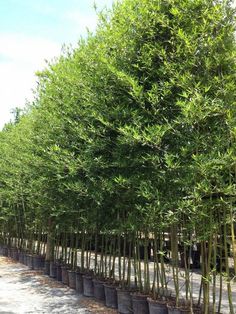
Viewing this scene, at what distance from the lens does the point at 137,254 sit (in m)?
3.80

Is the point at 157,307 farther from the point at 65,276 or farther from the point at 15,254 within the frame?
the point at 15,254

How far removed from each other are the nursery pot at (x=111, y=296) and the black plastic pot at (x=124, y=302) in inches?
9.6

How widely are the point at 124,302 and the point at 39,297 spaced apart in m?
1.40

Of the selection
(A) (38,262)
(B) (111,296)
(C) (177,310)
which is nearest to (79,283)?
(B) (111,296)

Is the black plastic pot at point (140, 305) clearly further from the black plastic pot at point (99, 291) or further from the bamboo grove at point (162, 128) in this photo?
the black plastic pot at point (99, 291)

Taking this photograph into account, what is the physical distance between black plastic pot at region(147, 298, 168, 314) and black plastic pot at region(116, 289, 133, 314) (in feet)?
1.61

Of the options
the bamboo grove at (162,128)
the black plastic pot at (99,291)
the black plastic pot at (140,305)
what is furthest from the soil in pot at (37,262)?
the black plastic pot at (140,305)

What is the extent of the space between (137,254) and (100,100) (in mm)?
1536

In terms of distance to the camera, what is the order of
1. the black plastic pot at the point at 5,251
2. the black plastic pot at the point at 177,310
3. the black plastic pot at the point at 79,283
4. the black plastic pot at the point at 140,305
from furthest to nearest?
the black plastic pot at the point at 5,251 < the black plastic pot at the point at 79,283 < the black plastic pot at the point at 140,305 < the black plastic pot at the point at 177,310

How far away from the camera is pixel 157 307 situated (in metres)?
3.21

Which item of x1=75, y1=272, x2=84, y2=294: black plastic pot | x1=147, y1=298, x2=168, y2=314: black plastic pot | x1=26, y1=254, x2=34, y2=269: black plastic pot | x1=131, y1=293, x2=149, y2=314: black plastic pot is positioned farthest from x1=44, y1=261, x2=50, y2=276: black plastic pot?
x1=147, y1=298, x2=168, y2=314: black plastic pot

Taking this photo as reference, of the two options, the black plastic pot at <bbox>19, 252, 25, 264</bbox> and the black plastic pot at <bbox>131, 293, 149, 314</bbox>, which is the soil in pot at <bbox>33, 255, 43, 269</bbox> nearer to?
the black plastic pot at <bbox>19, 252, 25, 264</bbox>

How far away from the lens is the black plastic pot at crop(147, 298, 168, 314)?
3.19m

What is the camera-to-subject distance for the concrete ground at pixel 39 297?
4.08 metres
